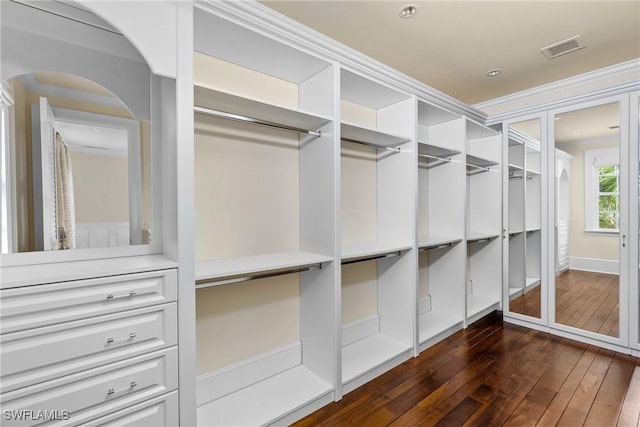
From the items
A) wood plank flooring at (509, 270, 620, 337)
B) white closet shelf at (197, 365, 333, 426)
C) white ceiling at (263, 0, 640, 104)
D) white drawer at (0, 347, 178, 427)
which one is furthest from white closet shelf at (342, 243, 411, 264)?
wood plank flooring at (509, 270, 620, 337)

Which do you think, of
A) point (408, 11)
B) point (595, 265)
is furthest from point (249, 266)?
point (595, 265)

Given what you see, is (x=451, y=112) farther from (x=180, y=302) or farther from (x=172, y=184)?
(x=180, y=302)

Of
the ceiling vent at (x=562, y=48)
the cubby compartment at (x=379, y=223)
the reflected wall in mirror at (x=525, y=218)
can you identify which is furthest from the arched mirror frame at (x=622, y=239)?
the cubby compartment at (x=379, y=223)

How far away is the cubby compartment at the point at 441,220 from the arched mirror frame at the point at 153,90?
83.7 inches

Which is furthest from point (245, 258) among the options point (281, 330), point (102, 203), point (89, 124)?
point (89, 124)

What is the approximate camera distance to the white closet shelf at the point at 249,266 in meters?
1.56

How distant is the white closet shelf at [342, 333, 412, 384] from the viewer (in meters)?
2.18

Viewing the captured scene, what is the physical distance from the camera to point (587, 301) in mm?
2873

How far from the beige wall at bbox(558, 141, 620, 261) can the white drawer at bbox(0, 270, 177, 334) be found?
3452 mm

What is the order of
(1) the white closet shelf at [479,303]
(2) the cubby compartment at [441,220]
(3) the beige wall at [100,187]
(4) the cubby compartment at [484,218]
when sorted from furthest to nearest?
(4) the cubby compartment at [484,218] → (1) the white closet shelf at [479,303] → (2) the cubby compartment at [441,220] → (3) the beige wall at [100,187]

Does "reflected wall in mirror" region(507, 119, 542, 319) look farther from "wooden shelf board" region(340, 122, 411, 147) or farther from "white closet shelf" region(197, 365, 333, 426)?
"white closet shelf" region(197, 365, 333, 426)

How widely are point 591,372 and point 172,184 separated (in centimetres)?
316

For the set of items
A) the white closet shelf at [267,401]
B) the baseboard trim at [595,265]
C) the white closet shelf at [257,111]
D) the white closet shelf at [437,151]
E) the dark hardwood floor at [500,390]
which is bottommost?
the dark hardwood floor at [500,390]

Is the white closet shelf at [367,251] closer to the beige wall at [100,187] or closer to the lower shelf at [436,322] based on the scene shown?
the lower shelf at [436,322]
